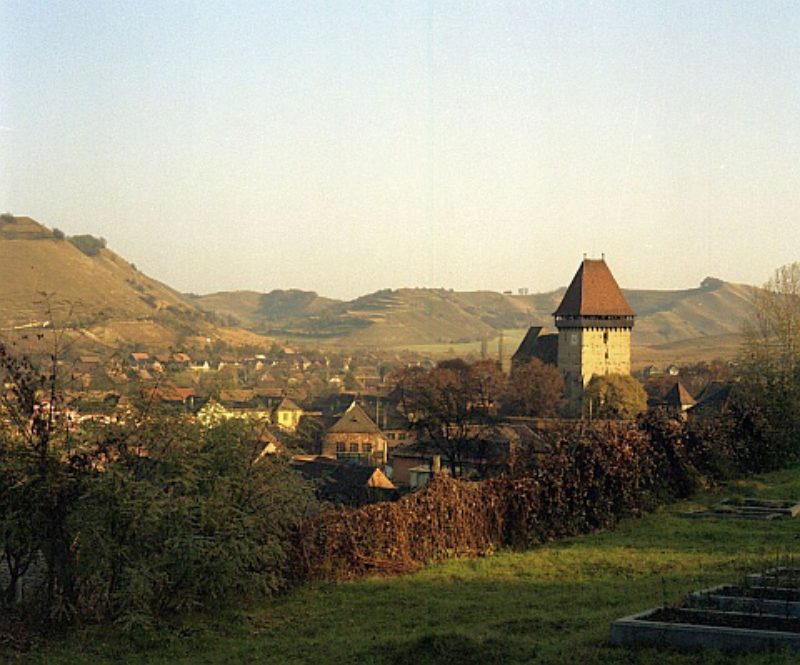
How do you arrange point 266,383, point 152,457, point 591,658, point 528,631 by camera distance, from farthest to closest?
point 266,383 < point 152,457 < point 528,631 < point 591,658

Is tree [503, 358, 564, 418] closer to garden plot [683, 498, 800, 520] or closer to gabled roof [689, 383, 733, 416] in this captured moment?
gabled roof [689, 383, 733, 416]

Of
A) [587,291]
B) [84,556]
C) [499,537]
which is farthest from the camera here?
[587,291]

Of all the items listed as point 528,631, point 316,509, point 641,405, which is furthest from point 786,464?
point 641,405

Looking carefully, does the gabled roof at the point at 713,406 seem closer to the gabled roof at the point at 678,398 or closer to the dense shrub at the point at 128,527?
the gabled roof at the point at 678,398

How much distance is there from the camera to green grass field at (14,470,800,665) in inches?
413

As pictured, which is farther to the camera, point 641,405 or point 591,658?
point 641,405

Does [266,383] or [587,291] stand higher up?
[587,291]

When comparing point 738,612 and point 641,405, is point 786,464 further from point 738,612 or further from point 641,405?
point 641,405

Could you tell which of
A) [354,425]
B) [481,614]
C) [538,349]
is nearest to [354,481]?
[481,614]

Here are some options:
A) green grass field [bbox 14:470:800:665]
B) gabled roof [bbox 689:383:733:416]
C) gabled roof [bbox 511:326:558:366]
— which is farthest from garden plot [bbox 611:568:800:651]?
gabled roof [bbox 511:326:558:366]

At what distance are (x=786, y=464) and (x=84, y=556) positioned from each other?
62.6 ft

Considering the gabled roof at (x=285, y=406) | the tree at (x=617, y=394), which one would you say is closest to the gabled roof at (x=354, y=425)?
the gabled roof at (x=285, y=406)

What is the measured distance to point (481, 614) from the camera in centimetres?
1285

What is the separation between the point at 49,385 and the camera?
13875 millimetres
